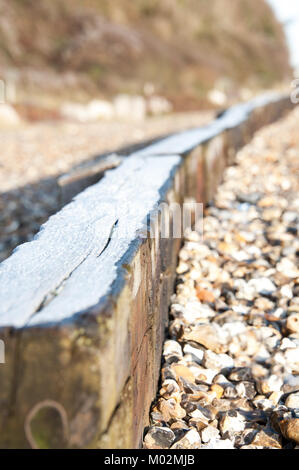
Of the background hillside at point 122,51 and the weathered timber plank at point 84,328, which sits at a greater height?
the background hillside at point 122,51

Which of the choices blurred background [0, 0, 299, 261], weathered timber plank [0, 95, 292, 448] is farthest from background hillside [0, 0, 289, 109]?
weathered timber plank [0, 95, 292, 448]

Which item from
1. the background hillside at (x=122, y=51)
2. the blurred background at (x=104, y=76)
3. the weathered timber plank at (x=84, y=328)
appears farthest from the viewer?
the background hillside at (x=122, y=51)

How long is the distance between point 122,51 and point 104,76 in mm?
2643

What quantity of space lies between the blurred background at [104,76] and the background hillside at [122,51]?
0.05m

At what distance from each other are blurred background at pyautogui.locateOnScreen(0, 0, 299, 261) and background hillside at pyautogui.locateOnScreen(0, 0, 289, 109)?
0.05 m

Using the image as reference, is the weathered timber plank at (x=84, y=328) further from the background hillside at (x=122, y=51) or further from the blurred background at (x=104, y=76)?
the background hillside at (x=122, y=51)

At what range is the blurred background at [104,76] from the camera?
5620 millimetres

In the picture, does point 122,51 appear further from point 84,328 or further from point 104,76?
point 84,328

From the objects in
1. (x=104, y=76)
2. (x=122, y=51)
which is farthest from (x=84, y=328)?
(x=122, y=51)

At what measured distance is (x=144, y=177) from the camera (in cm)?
217

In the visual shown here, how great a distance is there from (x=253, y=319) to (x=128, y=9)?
22.1 meters

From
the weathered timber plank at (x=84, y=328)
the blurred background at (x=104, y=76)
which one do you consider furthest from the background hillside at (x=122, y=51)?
the weathered timber plank at (x=84, y=328)

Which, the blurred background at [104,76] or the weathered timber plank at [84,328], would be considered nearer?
the weathered timber plank at [84,328]

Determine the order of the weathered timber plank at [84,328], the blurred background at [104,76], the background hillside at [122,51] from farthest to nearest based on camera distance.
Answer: the background hillside at [122,51]
the blurred background at [104,76]
the weathered timber plank at [84,328]
